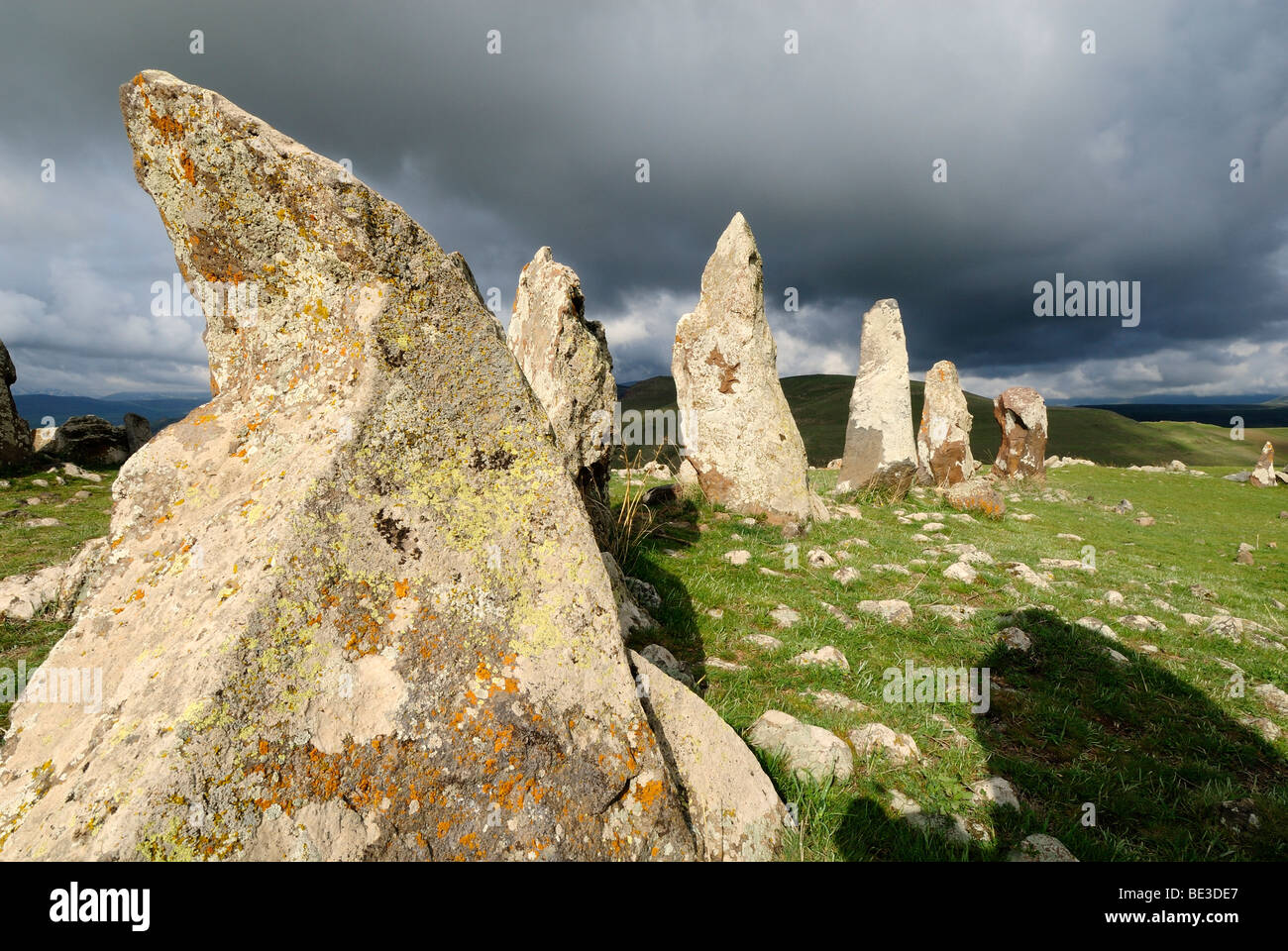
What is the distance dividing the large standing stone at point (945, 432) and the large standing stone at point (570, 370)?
43.9ft

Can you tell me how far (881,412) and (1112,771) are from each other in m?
12.5

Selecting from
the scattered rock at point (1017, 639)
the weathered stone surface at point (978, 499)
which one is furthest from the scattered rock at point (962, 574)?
the weathered stone surface at point (978, 499)

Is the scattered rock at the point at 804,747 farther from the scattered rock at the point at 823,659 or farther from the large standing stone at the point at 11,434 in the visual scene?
the large standing stone at the point at 11,434

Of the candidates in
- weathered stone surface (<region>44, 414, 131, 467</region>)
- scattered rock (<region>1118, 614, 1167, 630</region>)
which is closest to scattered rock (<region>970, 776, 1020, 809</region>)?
scattered rock (<region>1118, 614, 1167, 630</region>)

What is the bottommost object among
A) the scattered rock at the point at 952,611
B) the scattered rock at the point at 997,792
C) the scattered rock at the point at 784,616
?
the scattered rock at the point at 997,792

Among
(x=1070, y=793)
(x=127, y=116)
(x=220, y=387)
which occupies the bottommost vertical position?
(x=1070, y=793)

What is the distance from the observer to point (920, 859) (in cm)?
318

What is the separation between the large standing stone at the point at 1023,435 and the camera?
20578mm

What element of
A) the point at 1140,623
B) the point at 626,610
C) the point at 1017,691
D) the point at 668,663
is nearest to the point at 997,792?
the point at 1017,691
